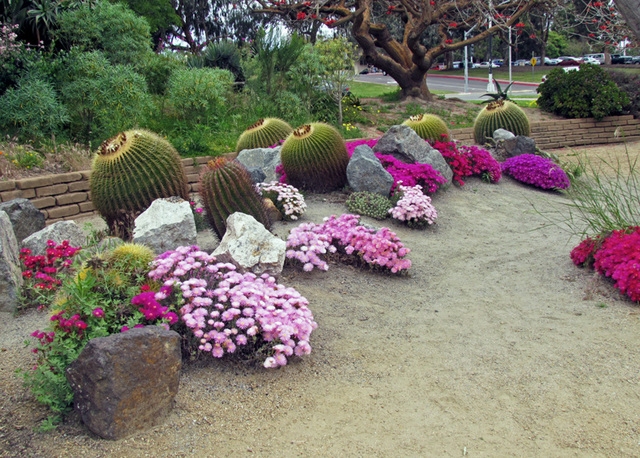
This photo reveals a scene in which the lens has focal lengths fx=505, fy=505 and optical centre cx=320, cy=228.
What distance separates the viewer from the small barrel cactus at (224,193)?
5098 mm

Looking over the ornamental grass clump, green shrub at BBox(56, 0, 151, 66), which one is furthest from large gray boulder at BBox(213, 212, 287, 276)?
green shrub at BBox(56, 0, 151, 66)

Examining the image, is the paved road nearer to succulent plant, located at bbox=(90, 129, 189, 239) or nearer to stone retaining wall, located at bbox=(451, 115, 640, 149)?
stone retaining wall, located at bbox=(451, 115, 640, 149)

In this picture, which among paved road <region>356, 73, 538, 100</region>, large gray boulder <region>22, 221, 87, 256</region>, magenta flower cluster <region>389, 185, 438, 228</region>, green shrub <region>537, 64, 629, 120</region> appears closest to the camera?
large gray boulder <region>22, 221, 87, 256</region>

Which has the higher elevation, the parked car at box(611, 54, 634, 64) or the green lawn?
the parked car at box(611, 54, 634, 64)

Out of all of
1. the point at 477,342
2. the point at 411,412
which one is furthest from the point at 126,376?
the point at 477,342

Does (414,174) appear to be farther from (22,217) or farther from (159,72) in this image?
(159,72)

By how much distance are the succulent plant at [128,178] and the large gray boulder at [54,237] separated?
0.57m

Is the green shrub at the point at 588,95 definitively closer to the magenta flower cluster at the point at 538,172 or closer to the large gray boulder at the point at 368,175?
the magenta flower cluster at the point at 538,172

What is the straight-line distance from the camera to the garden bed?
254 cm

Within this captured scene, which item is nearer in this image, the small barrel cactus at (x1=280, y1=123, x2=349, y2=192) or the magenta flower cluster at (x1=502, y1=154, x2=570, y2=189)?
the small barrel cactus at (x1=280, y1=123, x2=349, y2=192)

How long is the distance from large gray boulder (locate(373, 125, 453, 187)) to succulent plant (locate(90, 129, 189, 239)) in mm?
3914

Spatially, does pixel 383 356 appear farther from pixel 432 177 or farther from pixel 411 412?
pixel 432 177

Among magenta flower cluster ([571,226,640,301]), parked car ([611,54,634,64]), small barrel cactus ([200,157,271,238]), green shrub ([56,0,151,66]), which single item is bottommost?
magenta flower cluster ([571,226,640,301])

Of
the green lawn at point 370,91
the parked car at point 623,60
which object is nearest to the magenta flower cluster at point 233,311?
the green lawn at point 370,91
